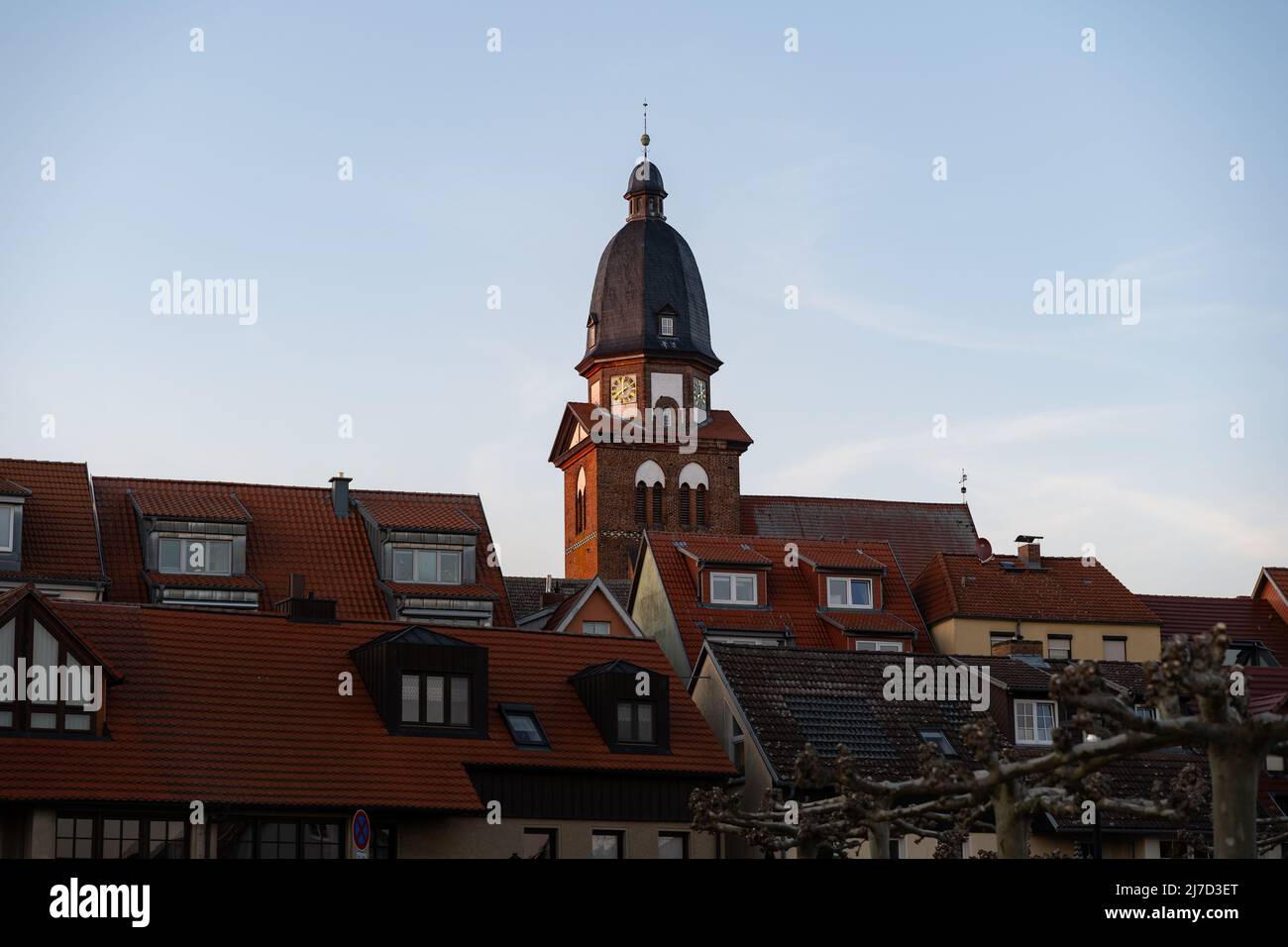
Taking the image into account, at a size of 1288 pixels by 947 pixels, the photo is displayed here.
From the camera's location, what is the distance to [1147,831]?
5028 centimetres

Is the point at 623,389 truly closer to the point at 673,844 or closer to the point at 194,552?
the point at 194,552

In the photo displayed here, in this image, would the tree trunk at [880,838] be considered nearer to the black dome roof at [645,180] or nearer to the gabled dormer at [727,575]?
the gabled dormer at [727,575]

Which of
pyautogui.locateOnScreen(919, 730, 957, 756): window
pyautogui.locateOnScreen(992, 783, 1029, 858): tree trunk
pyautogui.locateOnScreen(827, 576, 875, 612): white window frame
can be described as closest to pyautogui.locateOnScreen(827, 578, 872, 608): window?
pyautogui.locateOnScreen(827, 576, 875, 612): white window frame

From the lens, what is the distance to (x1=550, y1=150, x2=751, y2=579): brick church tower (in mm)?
105688

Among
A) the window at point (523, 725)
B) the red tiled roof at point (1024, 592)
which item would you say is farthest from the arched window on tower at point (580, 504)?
the window at point (523, 725)

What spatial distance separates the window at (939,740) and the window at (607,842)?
8.71 m

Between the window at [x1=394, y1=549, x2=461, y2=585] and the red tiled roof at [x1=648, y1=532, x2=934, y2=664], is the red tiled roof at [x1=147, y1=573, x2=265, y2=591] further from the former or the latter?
the red tiled roof at [x1=648, y1=532, x2=934, y2=664]

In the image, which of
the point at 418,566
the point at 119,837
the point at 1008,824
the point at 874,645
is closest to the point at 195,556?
the point at 418,566

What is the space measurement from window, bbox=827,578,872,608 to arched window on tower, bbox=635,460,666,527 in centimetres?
3064

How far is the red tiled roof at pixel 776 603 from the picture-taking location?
70.7m

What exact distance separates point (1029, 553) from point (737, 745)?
3434 centimetres
